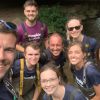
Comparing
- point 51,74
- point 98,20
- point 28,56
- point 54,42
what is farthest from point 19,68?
point 98,20

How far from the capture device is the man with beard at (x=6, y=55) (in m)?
2.28

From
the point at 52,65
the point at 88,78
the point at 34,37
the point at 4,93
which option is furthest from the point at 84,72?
the point at 4,93

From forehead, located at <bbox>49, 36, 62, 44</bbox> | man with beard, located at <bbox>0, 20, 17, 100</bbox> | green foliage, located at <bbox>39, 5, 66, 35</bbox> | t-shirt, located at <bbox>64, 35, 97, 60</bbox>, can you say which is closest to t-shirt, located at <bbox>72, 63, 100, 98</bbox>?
t-shirt, located at <bbox>64, 35, 97, 60</bbox>

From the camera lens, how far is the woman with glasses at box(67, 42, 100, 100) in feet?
14.2

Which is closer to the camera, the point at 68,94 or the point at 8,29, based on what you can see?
the point at 8,29

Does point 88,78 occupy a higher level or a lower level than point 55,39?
lower

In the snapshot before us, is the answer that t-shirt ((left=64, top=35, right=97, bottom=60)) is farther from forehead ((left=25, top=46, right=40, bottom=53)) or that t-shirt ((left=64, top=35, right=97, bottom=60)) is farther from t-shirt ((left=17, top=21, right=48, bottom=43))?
t-shirt ((left=17, top=21, right=48, bottom=43))

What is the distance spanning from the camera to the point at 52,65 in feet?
13.1

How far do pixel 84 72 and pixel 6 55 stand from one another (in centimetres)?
226

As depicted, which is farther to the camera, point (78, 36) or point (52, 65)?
point (78, 36)

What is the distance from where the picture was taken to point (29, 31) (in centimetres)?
589

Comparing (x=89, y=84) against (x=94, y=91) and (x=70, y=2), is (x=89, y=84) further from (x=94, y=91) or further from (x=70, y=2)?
Answer: (x=70, y=2)

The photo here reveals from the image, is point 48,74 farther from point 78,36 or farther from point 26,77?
point 78,36

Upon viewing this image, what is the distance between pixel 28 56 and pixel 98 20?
6185mm
